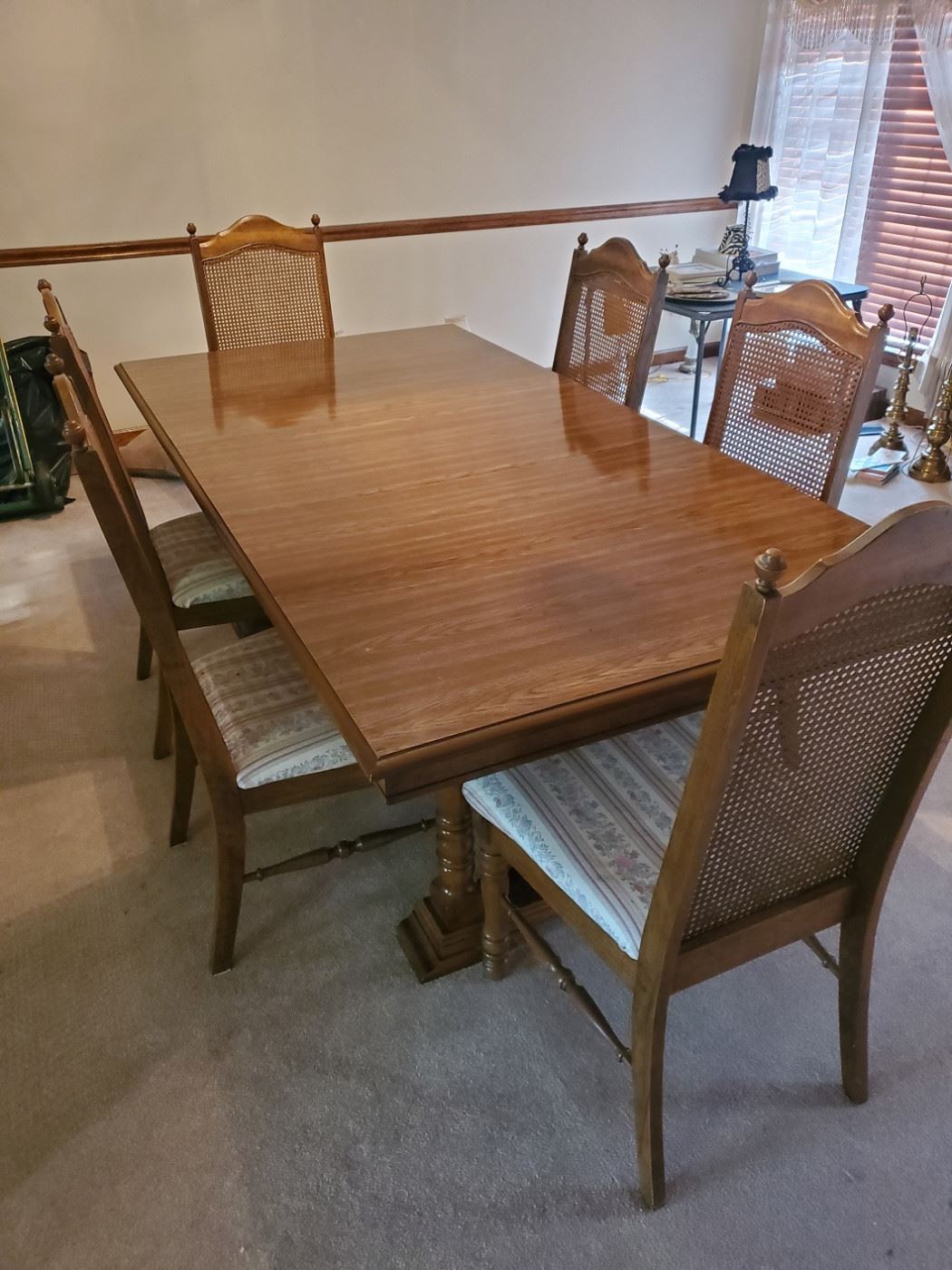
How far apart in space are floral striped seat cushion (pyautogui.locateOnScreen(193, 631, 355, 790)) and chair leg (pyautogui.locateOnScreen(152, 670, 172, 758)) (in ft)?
1.39

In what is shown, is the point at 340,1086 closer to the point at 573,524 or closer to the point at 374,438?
the point at 573,524

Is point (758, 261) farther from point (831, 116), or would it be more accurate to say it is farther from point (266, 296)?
point (266, 296)

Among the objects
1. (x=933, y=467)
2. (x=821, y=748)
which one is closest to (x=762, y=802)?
(x=821, y=748)

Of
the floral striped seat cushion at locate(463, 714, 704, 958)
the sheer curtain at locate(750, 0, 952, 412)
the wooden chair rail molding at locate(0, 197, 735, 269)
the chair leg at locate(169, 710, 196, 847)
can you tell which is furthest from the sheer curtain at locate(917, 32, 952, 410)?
the chair leg at locate(169, 710, 196, 847)

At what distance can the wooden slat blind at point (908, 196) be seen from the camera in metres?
3.85

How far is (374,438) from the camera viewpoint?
197 centimetres

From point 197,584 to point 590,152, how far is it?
335 centimetres

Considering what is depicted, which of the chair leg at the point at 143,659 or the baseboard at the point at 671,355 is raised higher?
the baseboard at the point at 671,355

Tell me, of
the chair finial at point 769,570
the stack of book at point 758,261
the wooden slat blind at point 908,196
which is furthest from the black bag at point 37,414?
the wooden slat blind at point 908,196

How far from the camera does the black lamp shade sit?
11.2 ft

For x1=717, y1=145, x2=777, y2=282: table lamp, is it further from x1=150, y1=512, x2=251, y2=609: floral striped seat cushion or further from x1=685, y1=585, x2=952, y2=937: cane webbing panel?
x1=685, y1=585, x2=952, y2=937: cane webbing panel

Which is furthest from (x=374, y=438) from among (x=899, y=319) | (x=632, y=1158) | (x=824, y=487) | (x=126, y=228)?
(x=899, y=319)

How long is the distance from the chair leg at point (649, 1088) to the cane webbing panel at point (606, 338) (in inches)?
66.4

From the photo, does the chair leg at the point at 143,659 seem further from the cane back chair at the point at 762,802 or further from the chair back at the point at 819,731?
the chair back at the point at 819,731
